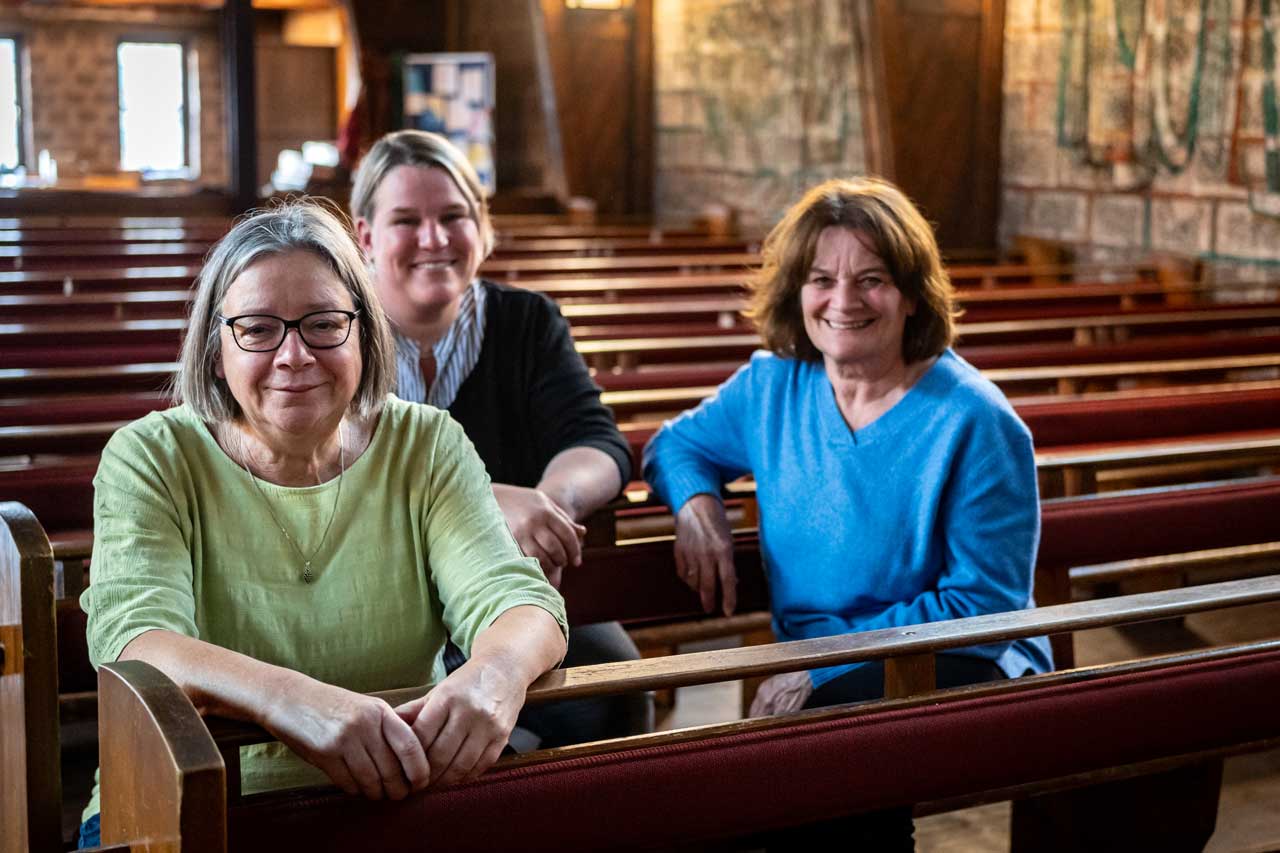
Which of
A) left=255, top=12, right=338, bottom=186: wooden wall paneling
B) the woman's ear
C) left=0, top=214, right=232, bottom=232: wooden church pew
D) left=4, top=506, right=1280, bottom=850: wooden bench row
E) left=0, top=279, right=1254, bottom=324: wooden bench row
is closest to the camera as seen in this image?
left=4, top=506, right=1280, bottom=850: wooden bench row

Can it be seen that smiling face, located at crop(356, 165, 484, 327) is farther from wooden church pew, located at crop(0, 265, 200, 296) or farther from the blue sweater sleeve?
wooden church pew, located at crop(0, 265, 200, 296)

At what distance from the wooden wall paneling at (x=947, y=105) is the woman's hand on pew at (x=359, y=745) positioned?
7140mm

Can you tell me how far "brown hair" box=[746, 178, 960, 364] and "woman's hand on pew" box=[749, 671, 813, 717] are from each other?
0.49 m

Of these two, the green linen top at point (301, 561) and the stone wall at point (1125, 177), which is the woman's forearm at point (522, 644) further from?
the stone wall at point (1125, 177)

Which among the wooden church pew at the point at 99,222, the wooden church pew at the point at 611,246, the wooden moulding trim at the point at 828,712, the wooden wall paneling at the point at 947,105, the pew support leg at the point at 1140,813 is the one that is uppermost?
the wooden wall paneling at the point at 947,105

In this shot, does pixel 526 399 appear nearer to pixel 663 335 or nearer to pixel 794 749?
pixel 794 749

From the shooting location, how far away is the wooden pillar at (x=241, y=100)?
9.50m

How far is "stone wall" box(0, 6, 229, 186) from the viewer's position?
1427 centimetres

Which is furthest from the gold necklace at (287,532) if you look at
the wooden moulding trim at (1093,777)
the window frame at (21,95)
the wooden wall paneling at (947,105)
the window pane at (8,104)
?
the window pane at (8,104)

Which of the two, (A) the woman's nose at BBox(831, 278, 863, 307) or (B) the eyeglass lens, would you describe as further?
(A) the woman's nose at BBox(831, 278, 863, 307)

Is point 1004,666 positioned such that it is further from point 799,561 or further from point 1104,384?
point 1104,384

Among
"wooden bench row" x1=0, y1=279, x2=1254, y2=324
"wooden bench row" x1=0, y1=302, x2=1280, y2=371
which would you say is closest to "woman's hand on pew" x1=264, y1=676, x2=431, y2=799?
"wooden bench row" x1=0, y1=302, x2=1280, y2=371

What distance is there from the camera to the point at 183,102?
49.2 feet

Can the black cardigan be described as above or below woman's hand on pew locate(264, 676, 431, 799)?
above
